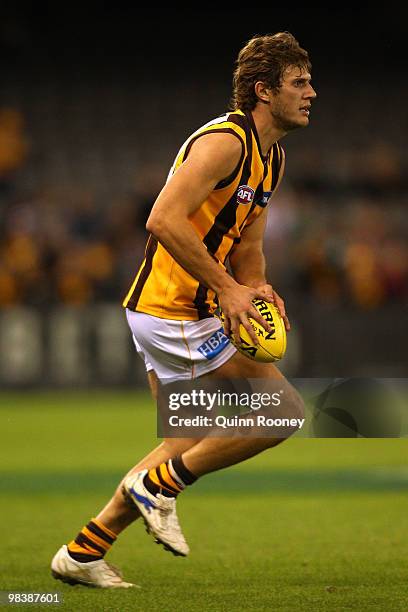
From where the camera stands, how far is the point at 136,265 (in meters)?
15.7

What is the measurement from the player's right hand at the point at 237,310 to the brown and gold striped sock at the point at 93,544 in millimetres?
1128

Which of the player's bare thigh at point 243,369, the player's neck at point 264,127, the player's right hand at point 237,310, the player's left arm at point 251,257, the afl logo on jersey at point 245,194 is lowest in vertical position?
the player's bare thigh at point 243,369

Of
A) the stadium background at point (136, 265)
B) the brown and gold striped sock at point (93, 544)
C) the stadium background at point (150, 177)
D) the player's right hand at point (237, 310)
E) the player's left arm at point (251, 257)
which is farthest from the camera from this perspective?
the stadium background at point (150, 177)

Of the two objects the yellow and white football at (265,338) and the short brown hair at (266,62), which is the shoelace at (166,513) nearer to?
the yellow and white football at (265,338)

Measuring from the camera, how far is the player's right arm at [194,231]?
4898 mm

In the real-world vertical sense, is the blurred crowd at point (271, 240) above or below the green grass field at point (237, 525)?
above

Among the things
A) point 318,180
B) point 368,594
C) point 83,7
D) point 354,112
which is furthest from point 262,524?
point 83,7

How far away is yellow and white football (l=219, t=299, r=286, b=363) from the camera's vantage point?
16.2 ft

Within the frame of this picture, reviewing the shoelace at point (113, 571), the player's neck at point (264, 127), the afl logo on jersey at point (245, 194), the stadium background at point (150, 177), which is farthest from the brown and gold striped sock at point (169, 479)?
the stadium background at point (150, 177)

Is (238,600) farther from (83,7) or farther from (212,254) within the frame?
(83,7)

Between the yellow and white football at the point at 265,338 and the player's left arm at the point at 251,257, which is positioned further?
the player's left arm at the point at 251,257

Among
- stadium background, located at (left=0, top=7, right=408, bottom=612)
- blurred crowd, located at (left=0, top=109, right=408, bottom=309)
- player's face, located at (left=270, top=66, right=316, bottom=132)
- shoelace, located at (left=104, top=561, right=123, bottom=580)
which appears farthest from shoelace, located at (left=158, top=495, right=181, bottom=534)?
blurred crowd, located at (left=0, top=109, right=408, bottom=309)

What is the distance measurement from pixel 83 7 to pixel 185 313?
57.8ft

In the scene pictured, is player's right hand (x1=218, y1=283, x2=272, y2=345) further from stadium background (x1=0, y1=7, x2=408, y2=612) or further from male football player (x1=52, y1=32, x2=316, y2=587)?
stadium background (x1=0, y1=7, x2=408, y2=612)
